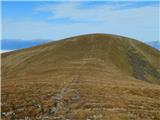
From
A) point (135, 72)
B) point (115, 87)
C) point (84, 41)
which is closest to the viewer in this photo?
point (115, 87)

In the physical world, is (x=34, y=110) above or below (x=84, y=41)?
below

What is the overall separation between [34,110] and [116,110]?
959 cm

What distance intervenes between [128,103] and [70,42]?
107 meters

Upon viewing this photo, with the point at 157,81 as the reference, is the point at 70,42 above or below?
above

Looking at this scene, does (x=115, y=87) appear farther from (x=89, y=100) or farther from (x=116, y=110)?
(x=116, y=110)

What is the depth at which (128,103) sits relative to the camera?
1679 inches

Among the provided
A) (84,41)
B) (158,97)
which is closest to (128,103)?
(158,97)

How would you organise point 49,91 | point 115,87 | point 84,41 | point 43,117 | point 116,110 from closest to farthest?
point 43,117
point 116,110
point 49,91
point 115,87
point 84,41

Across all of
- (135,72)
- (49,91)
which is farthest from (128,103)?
(135,72)

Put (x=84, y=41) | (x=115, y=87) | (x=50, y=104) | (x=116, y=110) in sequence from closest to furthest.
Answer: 1. (x=116, y=110)
2. (x=50, y=104)
3. (x=115, y=87)
4. (x=84, y=41)

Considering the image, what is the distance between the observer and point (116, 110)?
38125 millimetres

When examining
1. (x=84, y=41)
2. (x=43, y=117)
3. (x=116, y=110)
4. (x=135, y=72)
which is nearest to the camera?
(x=43, y=117)

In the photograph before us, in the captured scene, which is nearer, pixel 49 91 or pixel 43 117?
pixel 43 117

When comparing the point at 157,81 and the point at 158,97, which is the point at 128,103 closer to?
the point at 158,97
